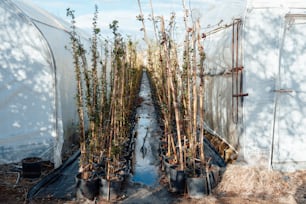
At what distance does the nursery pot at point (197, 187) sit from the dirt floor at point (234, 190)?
0.23ft

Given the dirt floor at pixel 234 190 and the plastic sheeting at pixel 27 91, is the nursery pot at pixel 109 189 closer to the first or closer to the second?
the dirt floor at pixel 234 190

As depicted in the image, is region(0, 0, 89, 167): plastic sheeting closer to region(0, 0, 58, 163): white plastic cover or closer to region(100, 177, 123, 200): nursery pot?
region(0, 0, 58, 163): white plastic cover

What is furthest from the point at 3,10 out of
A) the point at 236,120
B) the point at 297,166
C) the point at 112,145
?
the point at 297,166

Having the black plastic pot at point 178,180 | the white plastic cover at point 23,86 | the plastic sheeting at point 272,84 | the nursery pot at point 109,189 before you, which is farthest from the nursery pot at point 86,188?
the plastic sheeting at point 272,84

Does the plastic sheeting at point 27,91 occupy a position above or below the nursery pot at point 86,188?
above

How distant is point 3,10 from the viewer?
514 cm

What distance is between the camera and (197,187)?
13.3 feet

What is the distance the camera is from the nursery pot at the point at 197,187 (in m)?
4.05

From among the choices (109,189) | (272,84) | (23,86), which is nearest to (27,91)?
(23,86)

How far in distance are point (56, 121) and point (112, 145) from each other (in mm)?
1303

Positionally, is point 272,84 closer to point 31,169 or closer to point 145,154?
point 145,154

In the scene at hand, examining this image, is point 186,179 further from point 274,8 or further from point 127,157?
point 274,8

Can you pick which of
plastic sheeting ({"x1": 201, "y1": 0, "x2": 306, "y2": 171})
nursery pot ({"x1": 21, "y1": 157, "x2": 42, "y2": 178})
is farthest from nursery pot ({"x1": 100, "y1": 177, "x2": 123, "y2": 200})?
plastic sheeting ({"x1": 201, "y1": 0, "x2": 306, "y2": 171})

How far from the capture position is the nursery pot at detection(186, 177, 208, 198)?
405 cm
